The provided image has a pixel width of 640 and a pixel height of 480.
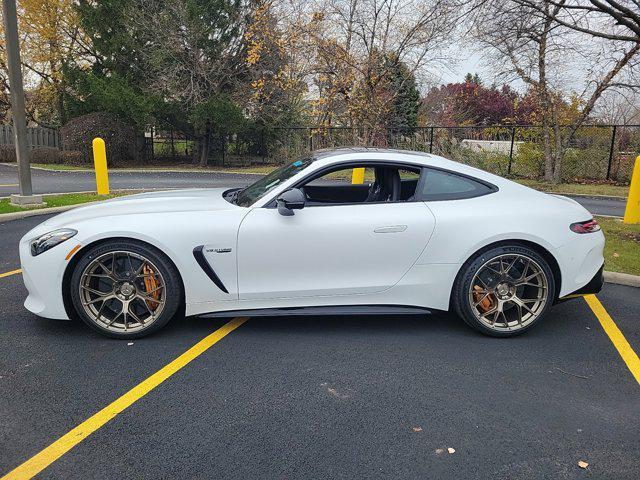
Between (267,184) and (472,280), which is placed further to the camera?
(267,184)

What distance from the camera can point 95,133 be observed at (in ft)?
72.1

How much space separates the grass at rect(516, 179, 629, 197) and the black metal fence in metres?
1.10

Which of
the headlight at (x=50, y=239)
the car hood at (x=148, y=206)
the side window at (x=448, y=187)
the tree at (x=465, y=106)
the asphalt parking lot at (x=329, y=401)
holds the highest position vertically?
the tree at (x=465, y=106)

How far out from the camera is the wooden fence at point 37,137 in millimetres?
24969

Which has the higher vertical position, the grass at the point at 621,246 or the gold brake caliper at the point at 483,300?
the gold brake caliper at the point at 483,300

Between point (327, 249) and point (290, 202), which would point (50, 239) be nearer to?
point (290, 202)

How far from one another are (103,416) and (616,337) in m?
3.81

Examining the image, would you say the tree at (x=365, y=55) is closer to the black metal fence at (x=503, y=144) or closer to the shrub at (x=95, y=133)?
the black metal fence at (x=503, y=144)

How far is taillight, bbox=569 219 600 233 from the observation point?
12.7ft

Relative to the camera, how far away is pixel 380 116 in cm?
1583

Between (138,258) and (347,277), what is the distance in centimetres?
156

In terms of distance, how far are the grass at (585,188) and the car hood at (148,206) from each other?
13159 millimetres

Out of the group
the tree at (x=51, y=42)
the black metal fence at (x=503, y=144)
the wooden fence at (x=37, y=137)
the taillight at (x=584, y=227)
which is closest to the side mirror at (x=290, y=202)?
the taillight at (x=584, y=227)

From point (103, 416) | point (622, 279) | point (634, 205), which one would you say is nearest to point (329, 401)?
point (103, 416)
